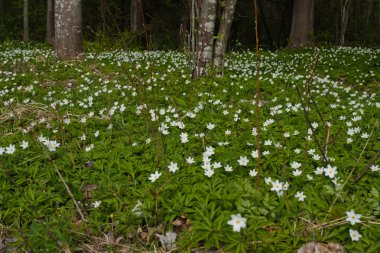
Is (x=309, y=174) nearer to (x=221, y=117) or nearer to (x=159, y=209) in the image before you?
(x=159, y=209)

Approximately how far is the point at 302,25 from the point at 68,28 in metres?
10.9

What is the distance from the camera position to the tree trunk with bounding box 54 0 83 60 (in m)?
10.6

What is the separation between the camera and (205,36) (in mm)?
8453

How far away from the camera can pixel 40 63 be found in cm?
1110

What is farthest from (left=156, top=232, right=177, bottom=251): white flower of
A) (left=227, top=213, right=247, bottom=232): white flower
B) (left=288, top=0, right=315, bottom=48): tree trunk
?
(left=288, top=0, right=315, bottom=48): tree trunk

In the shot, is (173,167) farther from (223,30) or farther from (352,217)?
(223,30)

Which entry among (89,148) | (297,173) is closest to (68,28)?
(89,148)

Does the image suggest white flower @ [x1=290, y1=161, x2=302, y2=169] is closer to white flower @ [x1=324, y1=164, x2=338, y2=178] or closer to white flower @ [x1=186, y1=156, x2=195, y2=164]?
white flower @ [x1=324, y1=164, x2=338, y2=178]

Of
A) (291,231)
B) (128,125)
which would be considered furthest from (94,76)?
(291,231)

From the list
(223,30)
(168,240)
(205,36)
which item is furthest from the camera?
(223,30)

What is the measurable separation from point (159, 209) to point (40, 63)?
9.44 meters

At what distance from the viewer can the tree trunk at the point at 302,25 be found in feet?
54.8

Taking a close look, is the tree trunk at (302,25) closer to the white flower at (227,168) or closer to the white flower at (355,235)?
the white flower at (227,168)

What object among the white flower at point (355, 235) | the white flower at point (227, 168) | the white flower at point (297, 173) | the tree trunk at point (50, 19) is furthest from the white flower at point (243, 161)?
the tree trunk at point (50, 19)
